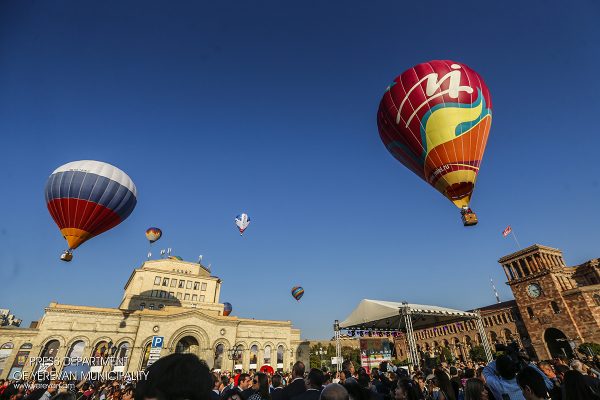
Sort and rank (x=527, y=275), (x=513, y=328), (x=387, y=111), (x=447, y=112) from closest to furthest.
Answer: (x=447, y=112) < (x=387, y=111) < (x=527, y=275) < (x=513, y=328)

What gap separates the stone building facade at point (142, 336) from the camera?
29547 mm

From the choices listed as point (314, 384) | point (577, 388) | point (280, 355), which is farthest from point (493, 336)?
point (314, 384)

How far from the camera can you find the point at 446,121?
11.4 m

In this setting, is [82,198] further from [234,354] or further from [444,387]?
[234,354]

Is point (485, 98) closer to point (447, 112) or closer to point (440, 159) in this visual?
point (447, 112)

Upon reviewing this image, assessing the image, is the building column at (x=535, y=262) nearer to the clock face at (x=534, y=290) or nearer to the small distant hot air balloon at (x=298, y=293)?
the clock face at (x=534, y=290)

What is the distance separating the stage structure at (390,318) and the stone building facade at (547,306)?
35.2 feet

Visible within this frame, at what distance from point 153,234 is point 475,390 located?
144ft

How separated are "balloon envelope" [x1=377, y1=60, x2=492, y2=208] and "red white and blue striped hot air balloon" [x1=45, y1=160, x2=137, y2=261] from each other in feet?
61.2

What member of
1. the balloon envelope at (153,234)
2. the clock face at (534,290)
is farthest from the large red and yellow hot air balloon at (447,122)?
the balloon envelope at (153,234)

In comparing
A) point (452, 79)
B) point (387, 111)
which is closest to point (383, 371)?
point (387, 111)

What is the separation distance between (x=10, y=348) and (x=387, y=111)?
43482 millimetres

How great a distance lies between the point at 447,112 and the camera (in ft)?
37.3

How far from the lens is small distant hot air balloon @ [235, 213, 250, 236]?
1315 inches
